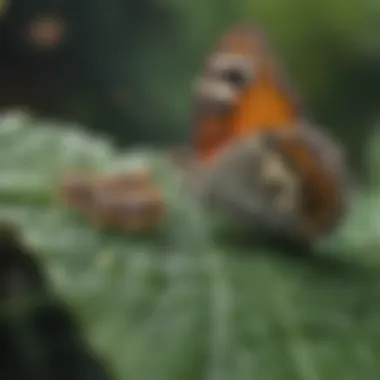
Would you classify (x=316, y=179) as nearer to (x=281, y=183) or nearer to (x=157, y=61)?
(x=281, y=183)

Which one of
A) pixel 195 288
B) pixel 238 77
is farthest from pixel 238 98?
pixel 195 288

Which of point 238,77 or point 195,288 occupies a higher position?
point 238,77

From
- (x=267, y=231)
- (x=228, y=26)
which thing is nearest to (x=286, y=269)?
(x=267, y=231)

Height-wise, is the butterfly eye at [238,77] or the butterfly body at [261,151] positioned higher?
the butterfly eye at [238,77]

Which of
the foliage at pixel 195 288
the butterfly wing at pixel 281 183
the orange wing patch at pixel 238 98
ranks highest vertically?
the orange wing patch at pixel 238 98

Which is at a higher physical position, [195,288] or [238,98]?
[238,98]
